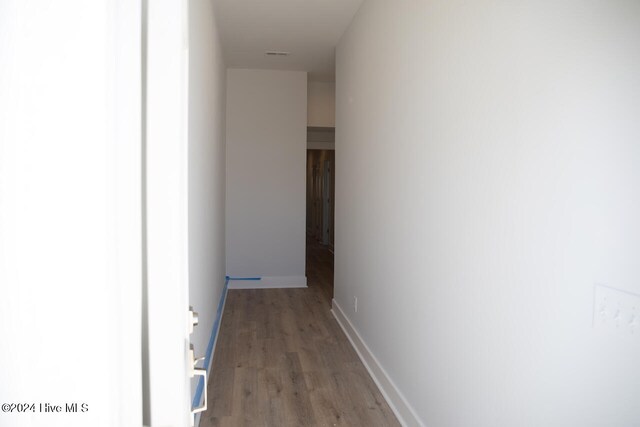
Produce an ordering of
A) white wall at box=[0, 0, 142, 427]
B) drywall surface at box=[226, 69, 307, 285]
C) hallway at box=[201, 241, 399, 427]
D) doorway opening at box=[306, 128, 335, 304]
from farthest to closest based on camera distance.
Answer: doorway opening at box=[306, 128, 335, 304] < drywall surface at box=[226, 69, 307, 285] < hallway at box=[201, 241, 399, 427] < white wall at box=[0, 0, 142, 427]

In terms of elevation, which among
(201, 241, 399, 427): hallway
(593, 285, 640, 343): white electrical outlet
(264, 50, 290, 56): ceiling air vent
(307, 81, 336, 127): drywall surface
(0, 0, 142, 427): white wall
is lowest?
(201, 241, 399, 427): hallway

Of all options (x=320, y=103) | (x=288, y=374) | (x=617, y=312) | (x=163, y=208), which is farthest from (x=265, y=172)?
(x=163, y=208)

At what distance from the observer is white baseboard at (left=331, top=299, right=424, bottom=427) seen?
2.21m

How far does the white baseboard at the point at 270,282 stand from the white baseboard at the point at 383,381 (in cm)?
174

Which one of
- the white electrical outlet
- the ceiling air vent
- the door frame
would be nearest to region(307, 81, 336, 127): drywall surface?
the ceiling air vent

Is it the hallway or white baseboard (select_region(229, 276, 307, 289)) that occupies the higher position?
white baseboard (select_region(229, 276, 307, 289))

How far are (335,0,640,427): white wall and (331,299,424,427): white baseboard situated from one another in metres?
0.06

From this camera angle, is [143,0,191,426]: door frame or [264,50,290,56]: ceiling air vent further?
[264,50,290,56]: ceiling air vent

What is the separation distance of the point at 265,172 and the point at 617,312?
4.83m

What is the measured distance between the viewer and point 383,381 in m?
2.65

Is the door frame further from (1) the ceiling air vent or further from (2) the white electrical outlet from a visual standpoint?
(1) the ceiling air vent

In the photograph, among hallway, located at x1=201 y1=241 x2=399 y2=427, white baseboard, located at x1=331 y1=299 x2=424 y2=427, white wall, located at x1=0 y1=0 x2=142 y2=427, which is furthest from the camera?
hallway, located at x1=201 y1=241 x2=399 y2=427

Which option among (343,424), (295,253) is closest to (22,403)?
(343,424)

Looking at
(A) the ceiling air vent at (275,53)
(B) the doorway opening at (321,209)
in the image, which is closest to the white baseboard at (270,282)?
(B) the doorway opening at (321,209)
